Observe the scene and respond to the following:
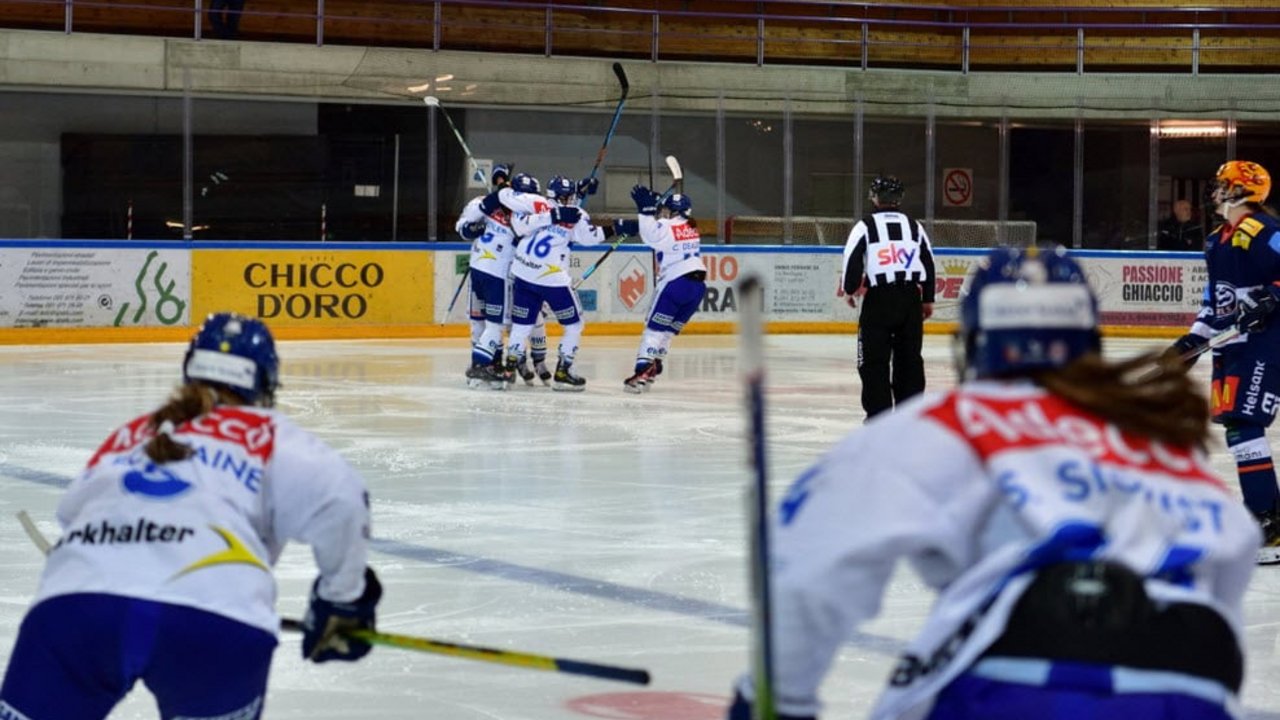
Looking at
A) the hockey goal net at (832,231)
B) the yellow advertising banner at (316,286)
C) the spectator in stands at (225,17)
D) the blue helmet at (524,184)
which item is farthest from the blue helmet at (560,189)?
the spectator in stands at (225,17)

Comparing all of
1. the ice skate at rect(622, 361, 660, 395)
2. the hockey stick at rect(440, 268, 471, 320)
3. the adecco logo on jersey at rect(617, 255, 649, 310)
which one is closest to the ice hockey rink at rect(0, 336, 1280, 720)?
the ice skate at rect(622, 361, 660, 395)

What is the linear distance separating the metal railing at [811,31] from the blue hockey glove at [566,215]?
8.43m

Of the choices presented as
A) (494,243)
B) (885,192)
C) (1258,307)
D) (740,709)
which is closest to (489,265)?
(494,243)

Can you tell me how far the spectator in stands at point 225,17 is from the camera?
810 inches

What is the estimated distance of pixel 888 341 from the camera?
9.68 m

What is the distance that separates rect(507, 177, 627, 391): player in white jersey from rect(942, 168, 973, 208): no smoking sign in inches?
351

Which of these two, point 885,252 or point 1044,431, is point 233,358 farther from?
point 885,252

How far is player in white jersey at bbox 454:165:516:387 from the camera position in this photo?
533 inches

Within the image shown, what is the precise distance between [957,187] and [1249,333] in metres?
15.6

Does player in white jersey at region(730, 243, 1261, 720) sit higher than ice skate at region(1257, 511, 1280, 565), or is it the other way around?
player in white jersey at region(730, 243, 1261, 720)

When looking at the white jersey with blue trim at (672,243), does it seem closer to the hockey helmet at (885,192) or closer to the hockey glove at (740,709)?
the hockey helmet at (885,192)

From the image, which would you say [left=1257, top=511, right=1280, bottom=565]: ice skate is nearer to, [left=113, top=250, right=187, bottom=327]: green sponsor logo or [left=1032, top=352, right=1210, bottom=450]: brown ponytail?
[left=1032, top=352, right=1210, bottom=450]: brown ponytail

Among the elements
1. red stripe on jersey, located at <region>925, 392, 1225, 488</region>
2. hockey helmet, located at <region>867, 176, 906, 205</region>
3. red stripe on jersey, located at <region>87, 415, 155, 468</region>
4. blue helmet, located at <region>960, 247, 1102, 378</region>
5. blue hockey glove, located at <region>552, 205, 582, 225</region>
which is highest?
blue hockey glove, located at <region>552, 205, 582, 225</region>

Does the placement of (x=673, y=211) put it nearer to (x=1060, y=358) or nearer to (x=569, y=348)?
(x=569, y=348)
